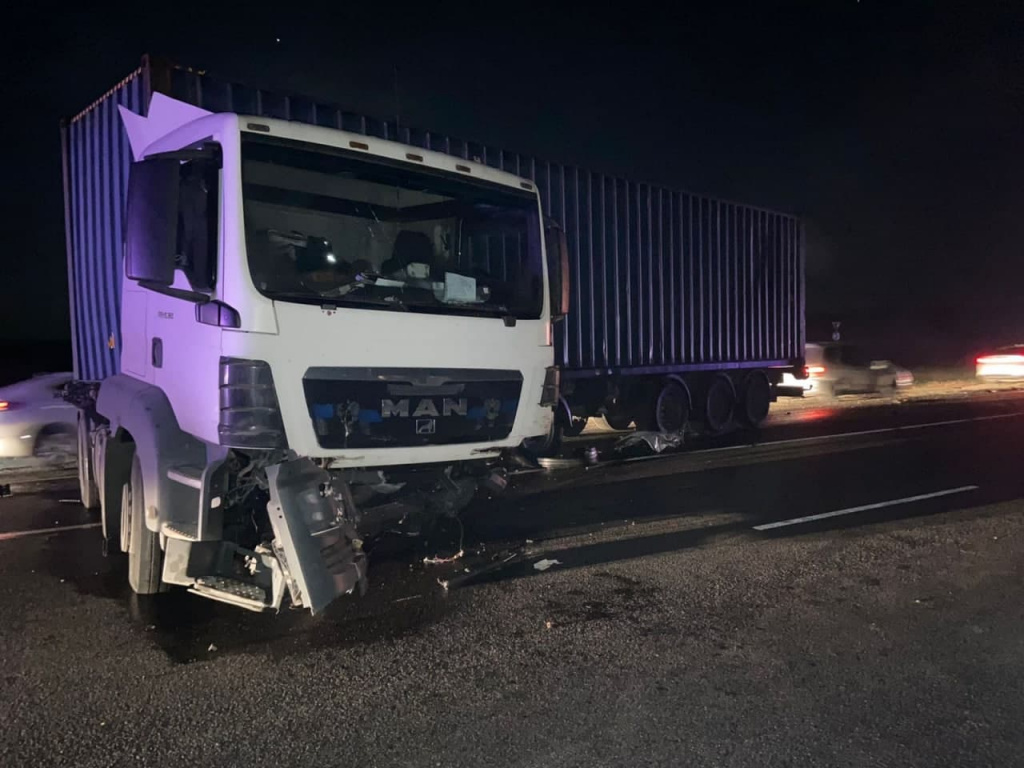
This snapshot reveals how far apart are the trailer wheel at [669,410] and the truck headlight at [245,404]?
9357 millimetres

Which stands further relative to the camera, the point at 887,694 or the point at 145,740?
the point at 887,694

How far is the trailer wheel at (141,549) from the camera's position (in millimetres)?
5203

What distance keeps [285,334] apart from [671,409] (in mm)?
9791

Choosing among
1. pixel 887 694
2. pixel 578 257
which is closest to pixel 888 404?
pixel 578 257

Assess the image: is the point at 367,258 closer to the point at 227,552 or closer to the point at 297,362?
the point at 297,362

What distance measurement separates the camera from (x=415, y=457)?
5031 mm

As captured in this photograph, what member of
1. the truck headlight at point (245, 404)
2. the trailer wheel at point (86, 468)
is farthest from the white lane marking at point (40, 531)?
the truck headlight at point (245, 404)

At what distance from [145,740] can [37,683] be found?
1.05 meters

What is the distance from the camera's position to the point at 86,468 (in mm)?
7168

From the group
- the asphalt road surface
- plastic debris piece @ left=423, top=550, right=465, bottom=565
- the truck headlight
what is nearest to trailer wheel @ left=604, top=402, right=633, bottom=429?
the asphalt road surface

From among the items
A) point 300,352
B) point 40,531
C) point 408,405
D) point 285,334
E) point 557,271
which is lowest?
point 40,531

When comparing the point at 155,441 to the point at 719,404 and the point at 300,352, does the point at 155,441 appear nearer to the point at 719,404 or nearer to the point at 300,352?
the point at 300,352

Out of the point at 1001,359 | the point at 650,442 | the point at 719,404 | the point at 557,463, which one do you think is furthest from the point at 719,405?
the point at 1001,359

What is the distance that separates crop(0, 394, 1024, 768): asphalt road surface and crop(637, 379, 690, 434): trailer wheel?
5.12 m
